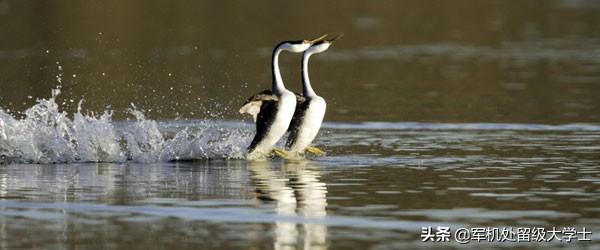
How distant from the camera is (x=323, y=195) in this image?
15055mm

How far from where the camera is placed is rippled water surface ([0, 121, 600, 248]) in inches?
496

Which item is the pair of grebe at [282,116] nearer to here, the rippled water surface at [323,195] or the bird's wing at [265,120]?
the bird's wing at [265,120]

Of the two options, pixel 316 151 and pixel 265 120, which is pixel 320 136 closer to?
pixel 316 151

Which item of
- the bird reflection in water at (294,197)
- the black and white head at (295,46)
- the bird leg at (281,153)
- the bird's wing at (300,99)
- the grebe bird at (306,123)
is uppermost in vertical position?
the black and white head at (295,46)

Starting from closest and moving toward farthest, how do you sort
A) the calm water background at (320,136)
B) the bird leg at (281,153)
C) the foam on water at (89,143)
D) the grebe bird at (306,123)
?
the calm water background at (320,136), the foam on water at (89,143), the bird leg at (281,153), the grebe bird at (306,123)

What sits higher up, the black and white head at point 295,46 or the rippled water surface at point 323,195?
the black and white head at point 295,46

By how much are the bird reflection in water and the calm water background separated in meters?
0.03

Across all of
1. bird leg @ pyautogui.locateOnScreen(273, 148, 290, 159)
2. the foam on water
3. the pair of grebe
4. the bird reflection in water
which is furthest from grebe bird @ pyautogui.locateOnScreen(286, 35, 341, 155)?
the bird reflection in water

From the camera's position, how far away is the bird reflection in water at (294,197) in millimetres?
12343

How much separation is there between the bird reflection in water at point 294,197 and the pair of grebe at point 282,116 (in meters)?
0.52

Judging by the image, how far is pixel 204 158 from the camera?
18.7m

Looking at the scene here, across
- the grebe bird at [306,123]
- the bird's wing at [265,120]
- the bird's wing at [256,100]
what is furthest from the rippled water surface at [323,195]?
the bird's wing at [256,100]

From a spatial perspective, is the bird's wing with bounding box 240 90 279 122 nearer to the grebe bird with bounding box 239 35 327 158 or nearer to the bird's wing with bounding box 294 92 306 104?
the grebe bird with bounding box 239 35 327 158

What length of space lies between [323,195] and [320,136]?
20.0ft
